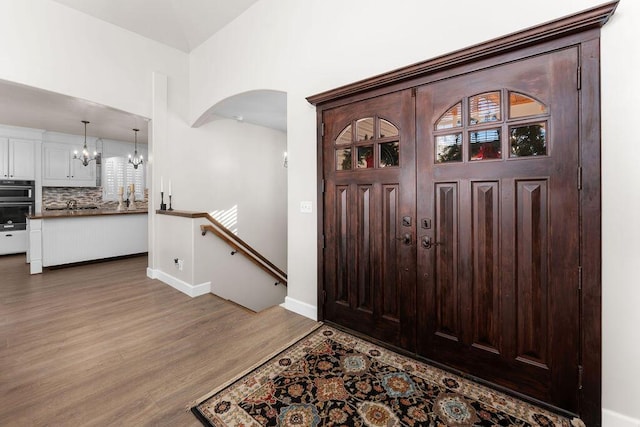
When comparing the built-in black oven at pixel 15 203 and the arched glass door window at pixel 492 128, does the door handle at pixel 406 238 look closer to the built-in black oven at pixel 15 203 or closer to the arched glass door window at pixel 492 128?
the arched glass door window at pixel 492 128

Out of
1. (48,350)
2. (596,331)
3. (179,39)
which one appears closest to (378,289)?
(596,331)

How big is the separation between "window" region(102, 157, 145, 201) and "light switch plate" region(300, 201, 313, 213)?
23.4 feet

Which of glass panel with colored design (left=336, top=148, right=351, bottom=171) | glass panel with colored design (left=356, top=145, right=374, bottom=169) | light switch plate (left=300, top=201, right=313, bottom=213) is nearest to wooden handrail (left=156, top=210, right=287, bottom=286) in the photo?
light switch plate (left=300, top=201, right=313, bottom=213)

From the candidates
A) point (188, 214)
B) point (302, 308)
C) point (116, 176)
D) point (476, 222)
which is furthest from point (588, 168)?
point (116, 176)

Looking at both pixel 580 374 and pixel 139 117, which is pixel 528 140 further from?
pixel 139 117

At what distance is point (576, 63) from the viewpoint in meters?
1.58

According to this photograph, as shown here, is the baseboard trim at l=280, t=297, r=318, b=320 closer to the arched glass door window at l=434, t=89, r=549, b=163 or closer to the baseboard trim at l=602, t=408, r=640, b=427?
the arched glass door window at l=434, t=89, r=549, b=163

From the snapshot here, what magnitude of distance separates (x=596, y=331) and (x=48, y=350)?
3.94m

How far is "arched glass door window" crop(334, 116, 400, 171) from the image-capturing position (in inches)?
91.0

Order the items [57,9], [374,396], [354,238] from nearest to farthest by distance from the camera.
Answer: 1. [374,396]
2. [354,238]
3. [57,9]

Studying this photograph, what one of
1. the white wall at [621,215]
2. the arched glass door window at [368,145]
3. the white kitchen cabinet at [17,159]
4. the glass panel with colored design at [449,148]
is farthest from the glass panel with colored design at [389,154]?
the white kitchen cabinet at [17,159]

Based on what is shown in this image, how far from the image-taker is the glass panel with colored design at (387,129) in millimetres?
2291

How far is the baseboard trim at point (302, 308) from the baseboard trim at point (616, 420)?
6.96 feet

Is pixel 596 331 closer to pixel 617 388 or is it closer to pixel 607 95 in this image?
pixel 617 388
